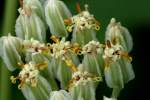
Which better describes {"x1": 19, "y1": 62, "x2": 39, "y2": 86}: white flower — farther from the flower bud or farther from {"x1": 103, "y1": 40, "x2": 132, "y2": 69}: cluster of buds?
{"x1": 103, "y1": 40, "x2": 132, "y2": 69}: cluster of buds

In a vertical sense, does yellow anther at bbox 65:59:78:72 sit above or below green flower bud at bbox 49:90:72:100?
above

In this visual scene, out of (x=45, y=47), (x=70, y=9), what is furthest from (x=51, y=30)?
(x=70, y=9)

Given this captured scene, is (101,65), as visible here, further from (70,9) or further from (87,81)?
(70,9)

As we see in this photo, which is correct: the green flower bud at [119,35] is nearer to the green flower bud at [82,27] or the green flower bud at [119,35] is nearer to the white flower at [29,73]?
the green flower bud at [82,27]

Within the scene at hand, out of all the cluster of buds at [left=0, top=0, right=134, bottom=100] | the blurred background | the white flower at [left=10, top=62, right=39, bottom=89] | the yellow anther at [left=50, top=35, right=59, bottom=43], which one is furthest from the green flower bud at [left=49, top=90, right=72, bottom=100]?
the blurred background

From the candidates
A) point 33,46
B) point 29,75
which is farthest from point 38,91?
point 33,46

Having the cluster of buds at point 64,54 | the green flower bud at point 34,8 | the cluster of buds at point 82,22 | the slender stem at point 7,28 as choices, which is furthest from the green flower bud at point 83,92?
the slender stem at point 7,28
